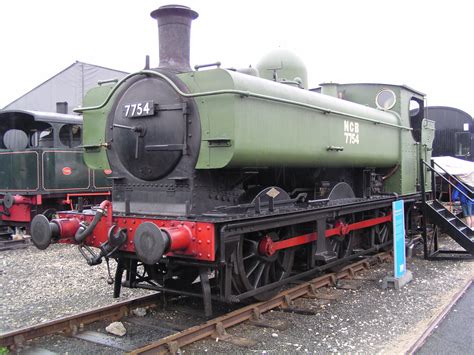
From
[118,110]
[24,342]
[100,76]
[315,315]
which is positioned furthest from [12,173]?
[100,76]

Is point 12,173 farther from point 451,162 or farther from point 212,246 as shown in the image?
point 451,162

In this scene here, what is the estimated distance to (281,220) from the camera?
511 centimetres

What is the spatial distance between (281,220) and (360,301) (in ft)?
5.50

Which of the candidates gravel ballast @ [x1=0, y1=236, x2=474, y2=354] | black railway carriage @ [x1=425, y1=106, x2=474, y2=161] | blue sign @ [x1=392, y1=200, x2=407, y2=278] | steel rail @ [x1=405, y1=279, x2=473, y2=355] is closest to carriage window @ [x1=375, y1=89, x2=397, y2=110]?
blue sign @ [x1=392, y1=200, x2=407, y2=278]

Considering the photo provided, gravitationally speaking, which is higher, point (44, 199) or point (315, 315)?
point (44, 199)

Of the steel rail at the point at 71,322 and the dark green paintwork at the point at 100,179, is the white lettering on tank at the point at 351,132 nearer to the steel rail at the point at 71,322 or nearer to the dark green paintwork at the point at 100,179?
the steel rail at the point at 71,322

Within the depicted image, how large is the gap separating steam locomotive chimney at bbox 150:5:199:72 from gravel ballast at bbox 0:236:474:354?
9.22ft

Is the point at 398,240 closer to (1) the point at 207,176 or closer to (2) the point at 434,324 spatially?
(2) the point at 434,324

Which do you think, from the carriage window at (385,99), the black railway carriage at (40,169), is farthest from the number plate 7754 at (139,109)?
the black railway carriage at (40,169)

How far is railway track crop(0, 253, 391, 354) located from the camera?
4133 mm

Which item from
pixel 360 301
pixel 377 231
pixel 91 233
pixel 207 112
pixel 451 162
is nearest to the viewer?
pixel 207 112

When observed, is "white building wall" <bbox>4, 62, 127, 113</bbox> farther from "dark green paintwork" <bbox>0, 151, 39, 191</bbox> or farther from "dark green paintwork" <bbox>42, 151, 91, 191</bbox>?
"dark green paintwork" <bbox>42, 151, 91, 191</bbox>

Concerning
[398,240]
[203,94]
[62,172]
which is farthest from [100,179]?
[203,94]

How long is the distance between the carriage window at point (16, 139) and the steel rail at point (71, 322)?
7206 millimetres
